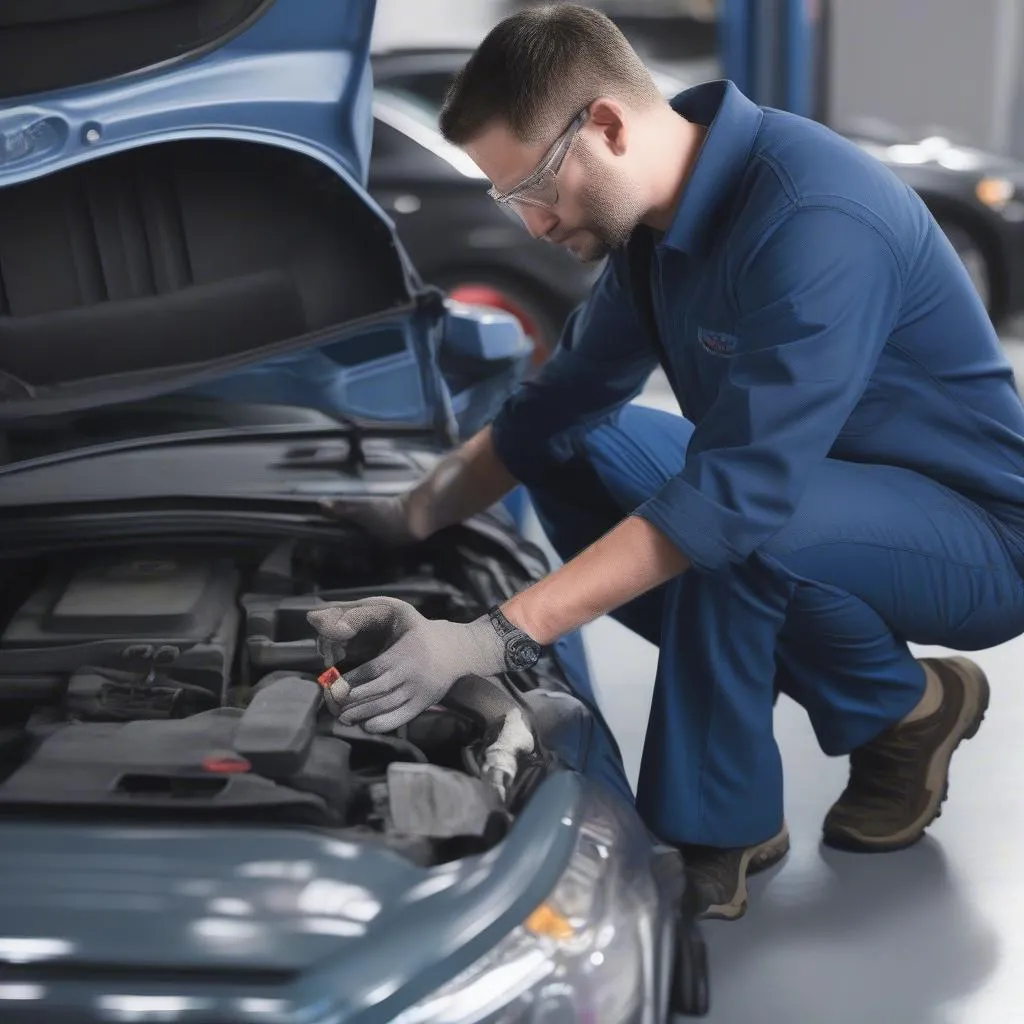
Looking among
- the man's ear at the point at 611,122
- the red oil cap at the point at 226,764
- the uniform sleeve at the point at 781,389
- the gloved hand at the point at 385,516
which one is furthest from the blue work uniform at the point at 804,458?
the red oil cap at the point at 226,764

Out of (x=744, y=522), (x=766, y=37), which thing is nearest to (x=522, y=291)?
(x=766, y=37)

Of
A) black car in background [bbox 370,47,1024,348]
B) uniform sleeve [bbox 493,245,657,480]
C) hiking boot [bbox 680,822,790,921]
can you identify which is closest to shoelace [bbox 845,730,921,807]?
hiking boot [bbox 680,822,790,921]

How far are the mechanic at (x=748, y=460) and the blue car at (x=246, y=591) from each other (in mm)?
116

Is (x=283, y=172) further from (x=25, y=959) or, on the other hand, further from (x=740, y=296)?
(x=25, y=959)

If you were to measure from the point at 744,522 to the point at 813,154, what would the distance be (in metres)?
0.47

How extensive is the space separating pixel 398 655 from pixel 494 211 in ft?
11.0

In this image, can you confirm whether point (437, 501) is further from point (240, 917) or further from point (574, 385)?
point (240, 917)

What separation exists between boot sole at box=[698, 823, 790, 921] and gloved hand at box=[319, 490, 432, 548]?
0.61m

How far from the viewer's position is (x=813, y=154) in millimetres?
1631

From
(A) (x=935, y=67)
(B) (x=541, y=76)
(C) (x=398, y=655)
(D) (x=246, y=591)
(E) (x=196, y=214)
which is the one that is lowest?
(A) (x=935, y=67)

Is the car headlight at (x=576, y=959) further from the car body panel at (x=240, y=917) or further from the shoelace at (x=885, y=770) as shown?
the shoelace at (x=885, y=770)

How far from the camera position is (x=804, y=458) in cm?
152

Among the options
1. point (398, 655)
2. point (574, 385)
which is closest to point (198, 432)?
point (574, 385)

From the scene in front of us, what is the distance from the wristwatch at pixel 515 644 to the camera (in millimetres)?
1459
